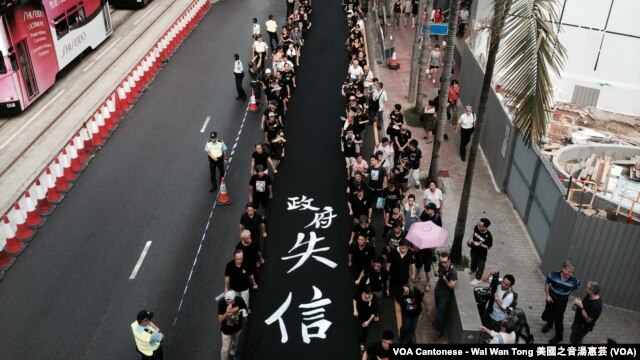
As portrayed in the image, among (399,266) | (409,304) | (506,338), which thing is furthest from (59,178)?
(506,338)

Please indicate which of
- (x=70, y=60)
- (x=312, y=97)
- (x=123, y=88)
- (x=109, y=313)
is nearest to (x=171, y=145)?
(x=123, y=88)

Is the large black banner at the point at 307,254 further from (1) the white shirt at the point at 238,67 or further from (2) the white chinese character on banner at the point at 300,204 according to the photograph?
(1) the white shirt at the point at 238,67

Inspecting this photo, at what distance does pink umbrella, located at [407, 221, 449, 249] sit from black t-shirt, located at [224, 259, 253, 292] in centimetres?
335

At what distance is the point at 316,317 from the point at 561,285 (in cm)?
470

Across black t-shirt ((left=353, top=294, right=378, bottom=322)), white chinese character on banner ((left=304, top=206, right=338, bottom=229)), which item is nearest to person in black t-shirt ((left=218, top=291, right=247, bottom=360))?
black t-shirt ((left=353, top=294, right=378, bottom=322))

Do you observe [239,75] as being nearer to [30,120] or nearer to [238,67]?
[238,67]

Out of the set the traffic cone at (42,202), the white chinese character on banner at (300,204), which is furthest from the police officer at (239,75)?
the traffic cone at (42,202)

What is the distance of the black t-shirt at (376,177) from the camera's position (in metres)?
14.9

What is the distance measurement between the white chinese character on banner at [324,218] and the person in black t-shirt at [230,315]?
4772mm

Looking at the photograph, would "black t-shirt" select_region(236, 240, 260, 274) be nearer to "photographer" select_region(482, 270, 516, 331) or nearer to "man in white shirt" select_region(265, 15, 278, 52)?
"photographer" select_region(482, 270, 516, 331)

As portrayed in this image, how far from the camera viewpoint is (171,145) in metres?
19.5

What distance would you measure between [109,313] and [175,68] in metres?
15.9

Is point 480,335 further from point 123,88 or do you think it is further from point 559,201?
point 123,88

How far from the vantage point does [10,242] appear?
14.5m
